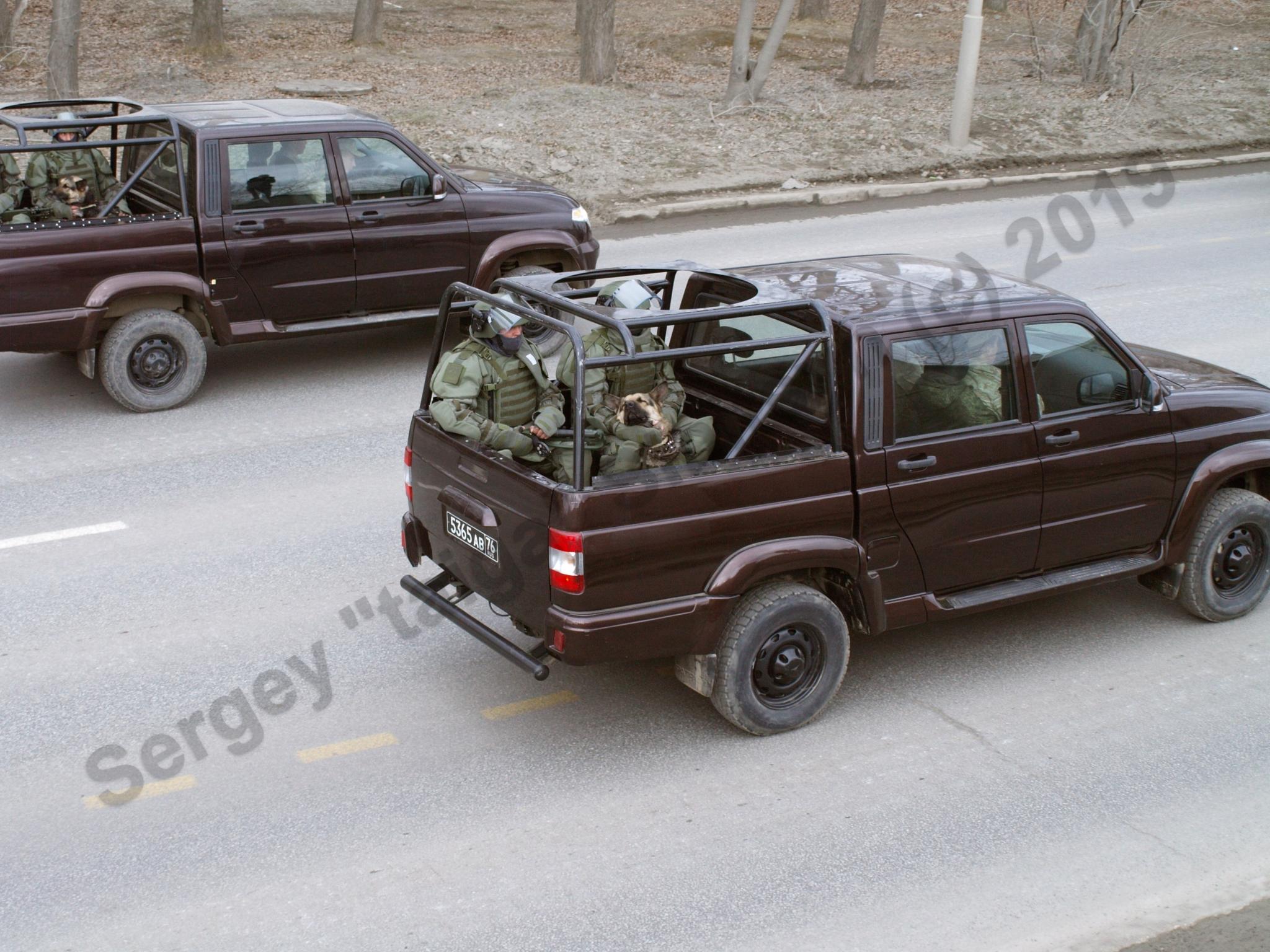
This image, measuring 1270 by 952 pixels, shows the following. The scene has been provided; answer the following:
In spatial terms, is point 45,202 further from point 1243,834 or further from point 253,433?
point 1243,834

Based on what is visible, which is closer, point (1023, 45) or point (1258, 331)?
point (1258, 331)

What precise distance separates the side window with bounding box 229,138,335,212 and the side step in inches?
242

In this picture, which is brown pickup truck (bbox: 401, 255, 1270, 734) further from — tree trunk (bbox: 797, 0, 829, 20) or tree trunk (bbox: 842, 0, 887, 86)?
tree trunk (bbox: 797, 0, 829, 20)

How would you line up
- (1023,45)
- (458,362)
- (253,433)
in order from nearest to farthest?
(458,362), (253,433), (1023,45)

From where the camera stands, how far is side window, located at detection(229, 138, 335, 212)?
387 inches

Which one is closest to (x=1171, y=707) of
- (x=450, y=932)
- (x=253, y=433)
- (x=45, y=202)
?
(x=450, y=932)

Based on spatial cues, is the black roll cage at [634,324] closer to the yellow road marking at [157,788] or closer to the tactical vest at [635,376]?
the tactical vest at [635,376]

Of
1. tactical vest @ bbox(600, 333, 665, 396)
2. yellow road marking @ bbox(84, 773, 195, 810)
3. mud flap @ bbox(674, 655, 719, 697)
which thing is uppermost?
tactical vest @ bbox(600, 333, 665, 396)

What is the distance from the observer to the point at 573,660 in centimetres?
539

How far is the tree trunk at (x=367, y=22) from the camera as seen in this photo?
24.3 metres

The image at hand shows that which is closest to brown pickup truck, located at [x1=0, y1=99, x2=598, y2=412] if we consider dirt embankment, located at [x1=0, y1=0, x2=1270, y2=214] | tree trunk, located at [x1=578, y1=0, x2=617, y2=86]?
dirt embankment, located at [x1=0, y1=0, x2=1270, y2=214]

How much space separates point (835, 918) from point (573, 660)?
1423 millimetres

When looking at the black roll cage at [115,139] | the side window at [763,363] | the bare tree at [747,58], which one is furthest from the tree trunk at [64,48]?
the side window at [763,363]

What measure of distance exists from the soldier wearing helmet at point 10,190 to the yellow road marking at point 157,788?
6479mm
